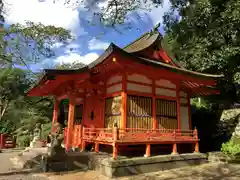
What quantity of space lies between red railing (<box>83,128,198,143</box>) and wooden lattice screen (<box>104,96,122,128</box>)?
1.76 ft

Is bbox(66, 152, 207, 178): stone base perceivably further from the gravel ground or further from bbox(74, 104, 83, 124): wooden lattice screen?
bbox(74, 104, 83, 124): wooden lattice screen

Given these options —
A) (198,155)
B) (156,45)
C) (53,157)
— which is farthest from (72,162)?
(156,45)

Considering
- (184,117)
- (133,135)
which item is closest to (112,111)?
(133,135)

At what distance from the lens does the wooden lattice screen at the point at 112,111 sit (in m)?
10.4

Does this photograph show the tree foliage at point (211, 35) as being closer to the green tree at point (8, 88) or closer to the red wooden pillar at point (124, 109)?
the red wooden pillar at point (124, 109)

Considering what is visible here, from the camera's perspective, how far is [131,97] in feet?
33.9

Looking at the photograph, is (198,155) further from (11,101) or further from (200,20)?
(11,101)

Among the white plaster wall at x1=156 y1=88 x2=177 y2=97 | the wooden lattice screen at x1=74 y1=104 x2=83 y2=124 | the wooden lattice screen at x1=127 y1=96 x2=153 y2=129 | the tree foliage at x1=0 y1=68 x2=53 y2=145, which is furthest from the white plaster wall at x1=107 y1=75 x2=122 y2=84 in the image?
the tree foliage at x1=0 y1=68 x2=53 y2=145

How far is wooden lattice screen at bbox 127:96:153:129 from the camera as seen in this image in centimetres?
1016

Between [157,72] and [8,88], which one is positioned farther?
[8,88]

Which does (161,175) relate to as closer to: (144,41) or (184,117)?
(184,117)

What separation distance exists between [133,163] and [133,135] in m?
1.10

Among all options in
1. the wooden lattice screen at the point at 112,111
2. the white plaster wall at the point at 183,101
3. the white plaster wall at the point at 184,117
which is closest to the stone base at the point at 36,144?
the wooden lattice screen at the point at 112,111

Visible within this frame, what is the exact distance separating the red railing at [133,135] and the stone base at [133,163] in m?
0.74
